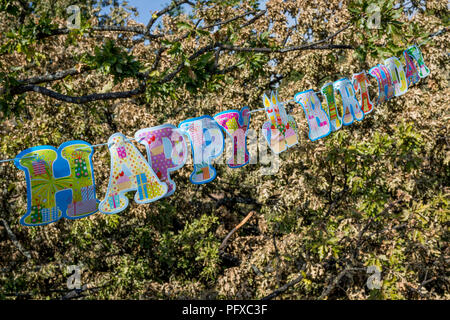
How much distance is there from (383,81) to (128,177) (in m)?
3.19

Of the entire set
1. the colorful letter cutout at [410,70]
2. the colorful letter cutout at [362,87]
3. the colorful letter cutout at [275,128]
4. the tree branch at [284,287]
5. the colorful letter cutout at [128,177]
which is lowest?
the tree branch at [284,287]

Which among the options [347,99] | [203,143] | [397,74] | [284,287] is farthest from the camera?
[284,287]

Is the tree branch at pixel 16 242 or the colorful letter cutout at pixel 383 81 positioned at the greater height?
the colorful letter cutout at pixel 383 81

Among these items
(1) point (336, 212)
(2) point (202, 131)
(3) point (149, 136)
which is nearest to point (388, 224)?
(1) point (336, 212)

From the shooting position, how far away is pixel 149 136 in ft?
11.2

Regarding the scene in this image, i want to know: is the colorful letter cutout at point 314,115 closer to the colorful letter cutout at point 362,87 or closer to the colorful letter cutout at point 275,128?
the colorful letter cutout at point 275,128

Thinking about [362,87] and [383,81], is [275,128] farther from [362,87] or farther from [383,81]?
[383,81]

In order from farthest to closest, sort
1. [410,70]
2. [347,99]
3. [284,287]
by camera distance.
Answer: [284,287] → [410,70] → [347,99]

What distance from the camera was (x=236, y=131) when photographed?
12.9 feet

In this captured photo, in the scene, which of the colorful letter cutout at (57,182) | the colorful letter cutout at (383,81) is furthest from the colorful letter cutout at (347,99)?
the colorful letter cutout at (57,182)

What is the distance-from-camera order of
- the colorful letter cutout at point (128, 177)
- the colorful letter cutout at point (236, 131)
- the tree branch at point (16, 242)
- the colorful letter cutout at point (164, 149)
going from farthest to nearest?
the tree branch at point (16, 242)
the colorful letter cutout at point (236, 131)
the colorful letter cutout at point (164, 149)
the colorful letter cutout at point (128, 177)

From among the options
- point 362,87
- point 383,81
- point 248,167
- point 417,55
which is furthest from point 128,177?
point 248,167

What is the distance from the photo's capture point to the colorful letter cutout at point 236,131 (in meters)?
3.87

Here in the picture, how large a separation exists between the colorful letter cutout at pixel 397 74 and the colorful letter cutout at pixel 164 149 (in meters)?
2.83
